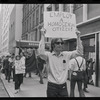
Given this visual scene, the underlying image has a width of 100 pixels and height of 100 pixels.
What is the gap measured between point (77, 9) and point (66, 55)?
39.3 feet

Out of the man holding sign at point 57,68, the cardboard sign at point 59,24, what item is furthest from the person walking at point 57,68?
the cardboard sign at point 59,24

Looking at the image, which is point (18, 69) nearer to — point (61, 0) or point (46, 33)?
point (46, 33)

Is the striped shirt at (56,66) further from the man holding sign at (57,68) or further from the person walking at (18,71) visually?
the person walking at (18,71)

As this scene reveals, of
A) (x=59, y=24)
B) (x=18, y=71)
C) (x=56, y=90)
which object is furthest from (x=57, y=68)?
(x=18, y=71)

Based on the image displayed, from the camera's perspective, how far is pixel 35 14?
101 ft

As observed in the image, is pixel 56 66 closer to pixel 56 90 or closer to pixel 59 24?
pixel 56 90

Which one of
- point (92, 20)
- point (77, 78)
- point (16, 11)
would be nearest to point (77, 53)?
point (77, 78)

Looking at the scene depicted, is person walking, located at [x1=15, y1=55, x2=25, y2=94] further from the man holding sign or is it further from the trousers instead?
the trousers

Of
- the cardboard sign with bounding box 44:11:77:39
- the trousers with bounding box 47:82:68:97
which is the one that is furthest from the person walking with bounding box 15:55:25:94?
the trousers with bounding box 47:82:68:97

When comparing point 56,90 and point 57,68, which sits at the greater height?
point 57,68

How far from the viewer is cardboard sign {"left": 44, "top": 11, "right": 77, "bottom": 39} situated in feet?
15.7

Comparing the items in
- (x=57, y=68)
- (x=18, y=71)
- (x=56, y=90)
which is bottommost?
(x=18, y=71)

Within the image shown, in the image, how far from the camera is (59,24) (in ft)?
16.9

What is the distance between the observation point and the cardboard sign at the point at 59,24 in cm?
477
